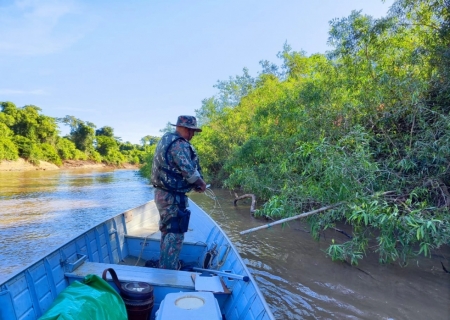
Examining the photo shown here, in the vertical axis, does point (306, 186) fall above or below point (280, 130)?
below

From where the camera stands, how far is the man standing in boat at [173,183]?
2822 mm

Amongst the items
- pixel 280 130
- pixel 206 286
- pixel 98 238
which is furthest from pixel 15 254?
pixel 280 130

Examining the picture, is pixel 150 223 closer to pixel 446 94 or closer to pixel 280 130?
pixel 280 130

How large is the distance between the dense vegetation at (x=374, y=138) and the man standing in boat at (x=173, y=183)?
186 centimetres

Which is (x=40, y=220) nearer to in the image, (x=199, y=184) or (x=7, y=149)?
(x=199, y=184)

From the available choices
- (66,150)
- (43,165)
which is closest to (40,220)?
(43,165)

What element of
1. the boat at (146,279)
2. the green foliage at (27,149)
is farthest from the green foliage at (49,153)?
the boat at (146,279)

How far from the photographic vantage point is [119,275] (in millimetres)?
2342

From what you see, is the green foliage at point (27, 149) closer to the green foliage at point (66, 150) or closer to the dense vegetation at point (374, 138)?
the green foliage at point (66, 150)

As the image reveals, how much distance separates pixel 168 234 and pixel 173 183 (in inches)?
20.6

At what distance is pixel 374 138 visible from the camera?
5.25 m

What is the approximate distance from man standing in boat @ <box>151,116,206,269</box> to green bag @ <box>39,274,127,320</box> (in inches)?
37.6

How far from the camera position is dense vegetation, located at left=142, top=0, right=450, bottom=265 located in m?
3.73

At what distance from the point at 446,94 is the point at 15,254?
8.14 meters
